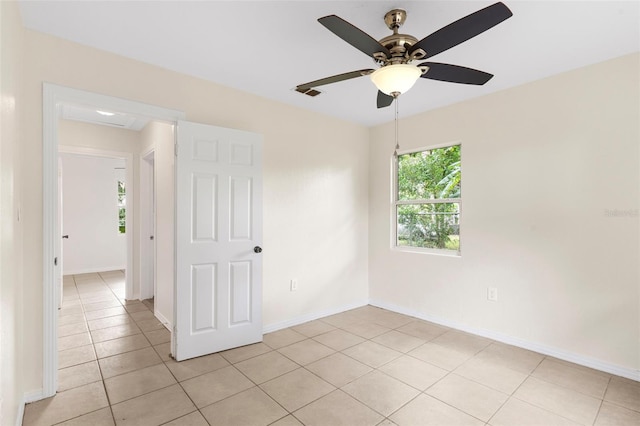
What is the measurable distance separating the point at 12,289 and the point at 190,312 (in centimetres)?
128

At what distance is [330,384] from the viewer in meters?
2.38

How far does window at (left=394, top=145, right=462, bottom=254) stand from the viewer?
3.62m

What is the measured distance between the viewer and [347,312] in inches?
163

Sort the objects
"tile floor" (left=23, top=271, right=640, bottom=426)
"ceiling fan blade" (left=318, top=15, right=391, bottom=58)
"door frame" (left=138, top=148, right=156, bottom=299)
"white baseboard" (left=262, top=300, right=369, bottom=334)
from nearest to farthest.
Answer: "ceiling fan blade" (left=318, top=15, right=391, bottom=58) → "tile floor" (left=23, top=271, right=640, bottom=426) → "white baseboard" (left=262, top=300, right=369, bottom=334) → "door frame" (left=138, top=148, right=156, bottom=299)

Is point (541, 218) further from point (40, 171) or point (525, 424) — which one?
point (40, 171)

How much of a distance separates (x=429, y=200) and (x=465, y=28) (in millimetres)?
2513

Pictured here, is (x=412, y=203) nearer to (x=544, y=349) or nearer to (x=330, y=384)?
(x=544, y=349)

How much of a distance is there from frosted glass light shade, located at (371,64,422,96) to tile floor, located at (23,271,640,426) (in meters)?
2.00

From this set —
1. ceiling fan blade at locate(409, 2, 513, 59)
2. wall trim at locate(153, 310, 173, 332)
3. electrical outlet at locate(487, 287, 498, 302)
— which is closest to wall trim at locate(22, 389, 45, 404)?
wall trim at locate(153, 310, 173, 332)

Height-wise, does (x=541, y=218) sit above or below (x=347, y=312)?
above

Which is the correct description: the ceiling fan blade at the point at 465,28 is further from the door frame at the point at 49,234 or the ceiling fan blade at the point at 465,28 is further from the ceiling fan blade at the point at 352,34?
the door frame at the point at 49,234

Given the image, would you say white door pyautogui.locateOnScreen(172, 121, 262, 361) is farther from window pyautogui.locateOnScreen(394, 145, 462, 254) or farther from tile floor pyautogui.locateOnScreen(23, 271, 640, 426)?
window pyautogui.locateOnScreen(394, 145, 462, 254)

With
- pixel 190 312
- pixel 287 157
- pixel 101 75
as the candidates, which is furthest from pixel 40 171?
pixel 287 157

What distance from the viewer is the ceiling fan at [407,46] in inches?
57.5
